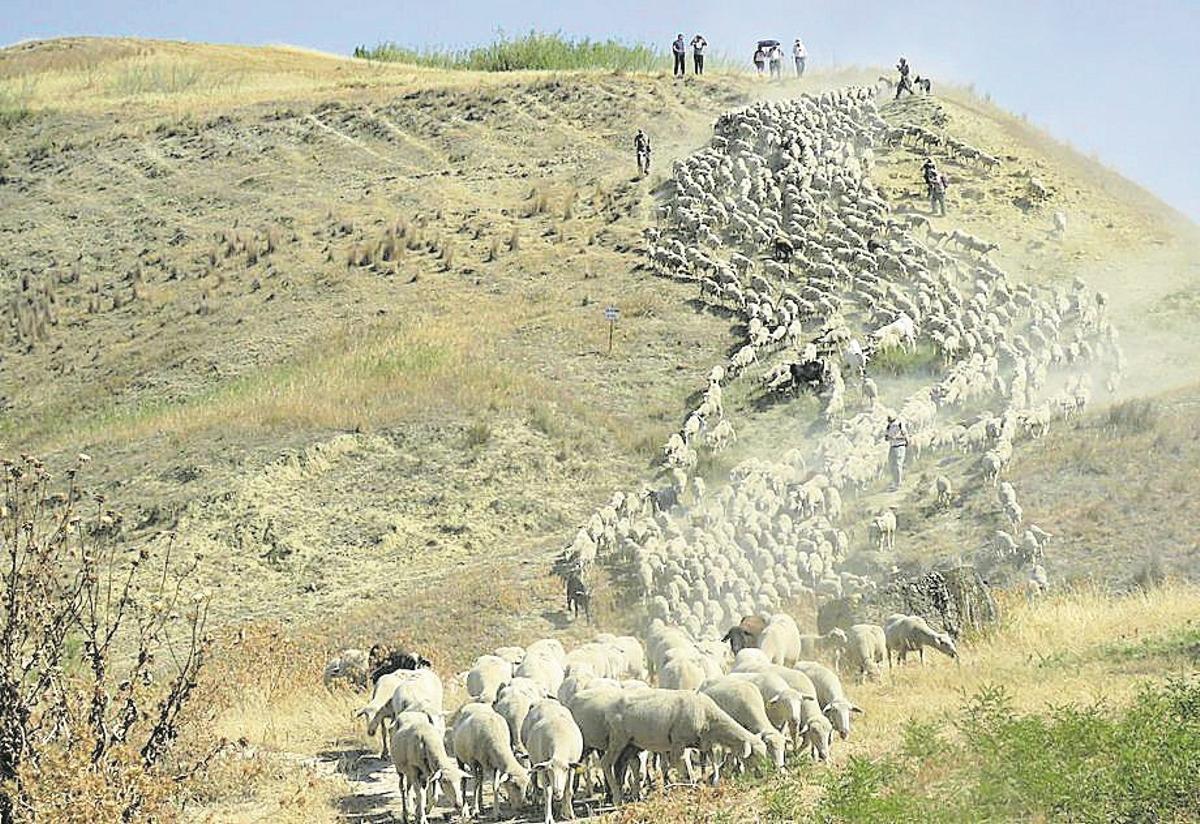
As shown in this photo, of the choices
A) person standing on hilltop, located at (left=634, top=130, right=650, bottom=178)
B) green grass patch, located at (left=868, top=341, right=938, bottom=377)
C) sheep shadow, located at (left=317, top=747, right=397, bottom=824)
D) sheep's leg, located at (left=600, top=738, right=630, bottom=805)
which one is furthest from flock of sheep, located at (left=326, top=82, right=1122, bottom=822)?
person standing on hilltop, located at (left=634, top=130, right=650, bottom=178)

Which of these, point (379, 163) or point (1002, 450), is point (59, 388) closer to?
point (379, 163)

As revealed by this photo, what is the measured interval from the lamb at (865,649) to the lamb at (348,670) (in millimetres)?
5649

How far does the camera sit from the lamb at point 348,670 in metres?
16.2

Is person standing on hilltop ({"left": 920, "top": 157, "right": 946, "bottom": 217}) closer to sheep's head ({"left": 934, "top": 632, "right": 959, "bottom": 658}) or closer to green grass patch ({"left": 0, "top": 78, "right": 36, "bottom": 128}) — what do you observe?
sheep's head ({"left": 934, "top": 632, "right": 959, "bottom": 658})

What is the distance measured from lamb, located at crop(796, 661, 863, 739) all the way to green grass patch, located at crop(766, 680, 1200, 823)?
2.82 ft

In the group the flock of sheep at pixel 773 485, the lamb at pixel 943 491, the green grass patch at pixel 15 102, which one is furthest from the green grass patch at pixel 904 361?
the green grass patch at pixel 15 102

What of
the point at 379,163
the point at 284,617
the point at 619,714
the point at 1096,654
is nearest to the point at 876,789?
the point at 619,714

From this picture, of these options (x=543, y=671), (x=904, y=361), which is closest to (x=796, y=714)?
(x=543, y=671)

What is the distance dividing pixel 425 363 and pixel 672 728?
22382 millimetres

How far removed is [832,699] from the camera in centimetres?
1222

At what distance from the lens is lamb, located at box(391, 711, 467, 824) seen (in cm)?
1086

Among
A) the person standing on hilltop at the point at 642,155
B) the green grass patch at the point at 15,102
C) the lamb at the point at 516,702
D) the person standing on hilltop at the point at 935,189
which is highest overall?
the green grass patch at the point at 15,102

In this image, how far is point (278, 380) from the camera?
1287 inches

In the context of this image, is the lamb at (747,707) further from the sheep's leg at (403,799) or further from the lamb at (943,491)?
the lamb at (943,491)
